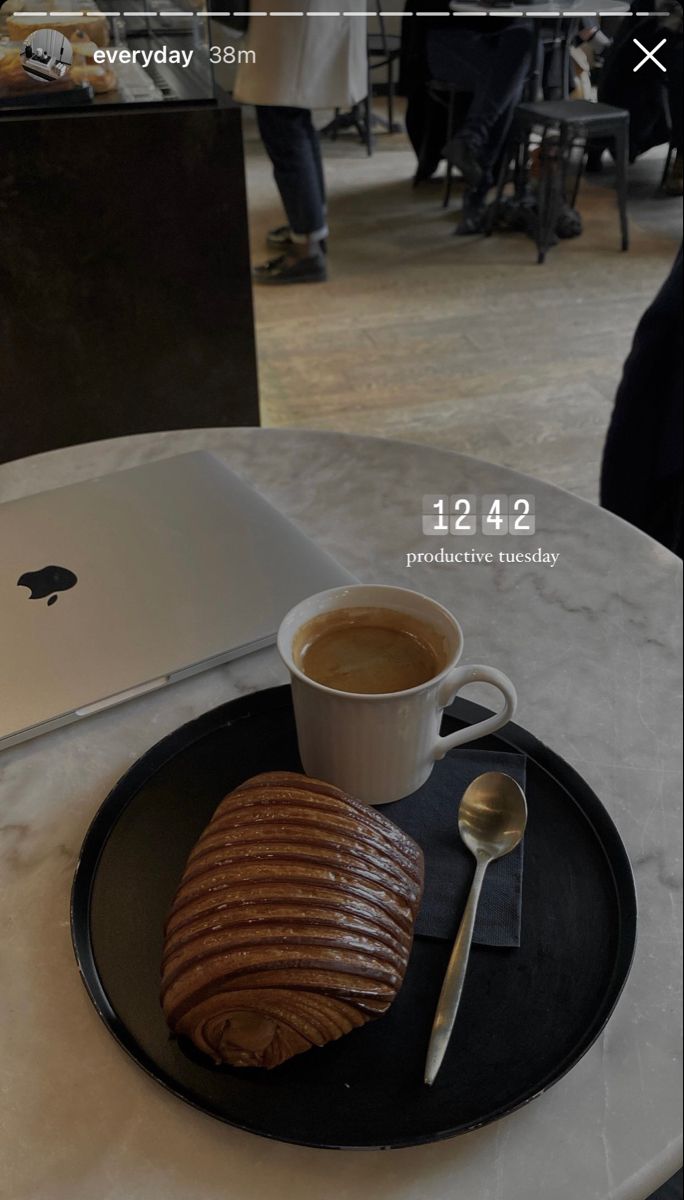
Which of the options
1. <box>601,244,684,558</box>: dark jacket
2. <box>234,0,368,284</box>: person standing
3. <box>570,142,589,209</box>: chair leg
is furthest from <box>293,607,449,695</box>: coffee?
<box>570,142,589,209</box>: chair leg

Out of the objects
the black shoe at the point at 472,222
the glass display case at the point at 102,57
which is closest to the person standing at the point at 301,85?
the black shoe at the point at 472,222

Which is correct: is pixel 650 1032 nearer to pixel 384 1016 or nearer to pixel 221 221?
pixel 384 1016

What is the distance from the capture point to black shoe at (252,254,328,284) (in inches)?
92.0

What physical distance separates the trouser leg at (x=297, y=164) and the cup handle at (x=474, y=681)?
200 cm

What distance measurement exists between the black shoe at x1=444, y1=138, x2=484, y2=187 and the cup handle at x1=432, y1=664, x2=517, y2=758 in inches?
97.5

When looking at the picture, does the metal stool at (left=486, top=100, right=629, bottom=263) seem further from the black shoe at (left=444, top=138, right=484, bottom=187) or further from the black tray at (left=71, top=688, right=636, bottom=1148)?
the black tray at (left=71, top=688, right=636, bottom=1148)

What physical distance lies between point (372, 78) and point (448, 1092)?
4.01 m

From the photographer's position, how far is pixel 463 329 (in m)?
2.11

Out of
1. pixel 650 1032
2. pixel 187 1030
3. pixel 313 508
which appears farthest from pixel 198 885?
pixel 313 508

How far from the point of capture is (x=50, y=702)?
1.53 feet

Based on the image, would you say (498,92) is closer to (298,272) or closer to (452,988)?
(298,272)

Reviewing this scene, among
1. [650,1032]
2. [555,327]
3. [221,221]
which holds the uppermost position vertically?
[221,221]

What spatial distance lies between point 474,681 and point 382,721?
0.05 meters
